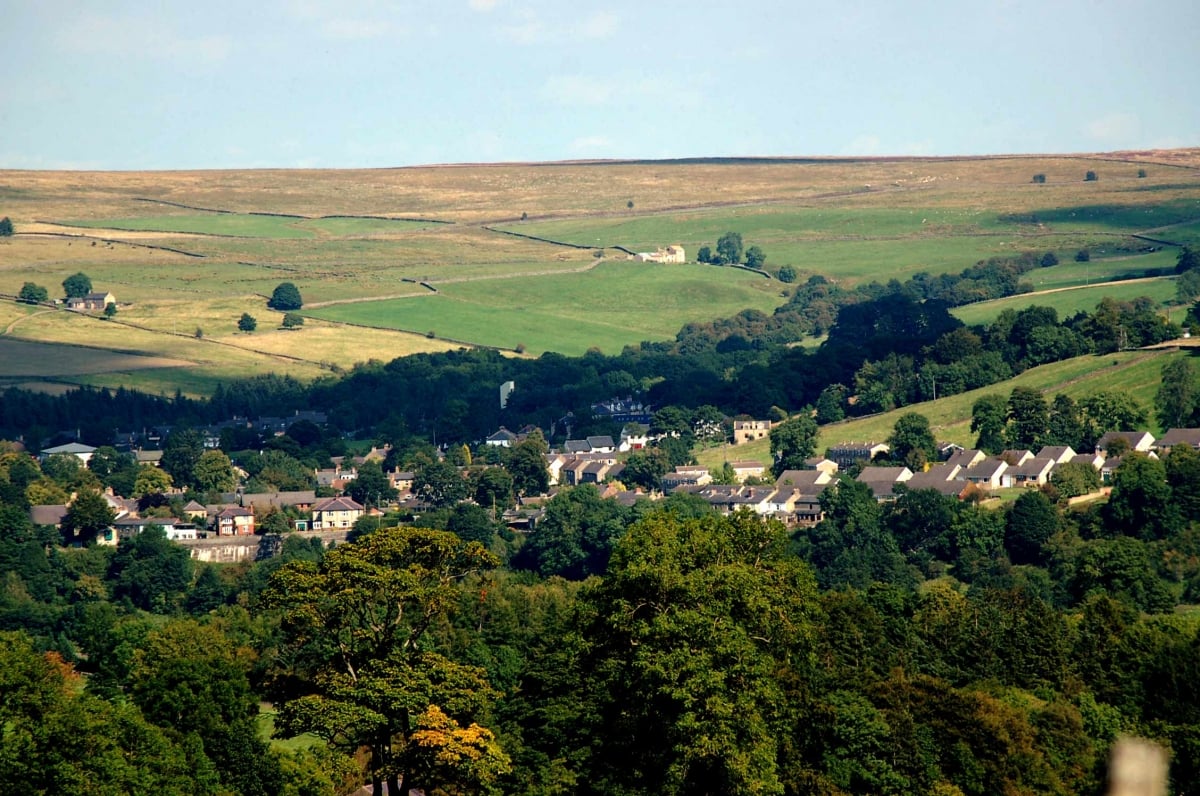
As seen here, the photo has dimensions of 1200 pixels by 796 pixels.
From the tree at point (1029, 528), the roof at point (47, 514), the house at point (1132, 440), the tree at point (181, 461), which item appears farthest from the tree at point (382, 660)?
the tree at point (181, 461)

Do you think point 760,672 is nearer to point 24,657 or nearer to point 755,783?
point 755,783

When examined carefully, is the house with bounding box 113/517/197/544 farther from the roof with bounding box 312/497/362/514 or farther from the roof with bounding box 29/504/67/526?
the roof with bounding box 312/497/362/514

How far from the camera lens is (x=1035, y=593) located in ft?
371

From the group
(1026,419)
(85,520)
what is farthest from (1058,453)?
(85,520)

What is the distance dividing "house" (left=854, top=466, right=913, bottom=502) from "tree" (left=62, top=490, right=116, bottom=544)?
5778 cm

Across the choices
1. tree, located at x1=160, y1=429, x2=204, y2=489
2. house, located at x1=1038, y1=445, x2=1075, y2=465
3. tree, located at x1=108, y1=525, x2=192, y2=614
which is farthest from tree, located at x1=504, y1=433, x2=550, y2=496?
house, located at x1=1038, y1=445, x2=1075, y2=465

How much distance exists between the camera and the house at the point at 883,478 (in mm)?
153750

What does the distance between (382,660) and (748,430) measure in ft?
452

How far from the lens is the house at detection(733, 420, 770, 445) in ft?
639

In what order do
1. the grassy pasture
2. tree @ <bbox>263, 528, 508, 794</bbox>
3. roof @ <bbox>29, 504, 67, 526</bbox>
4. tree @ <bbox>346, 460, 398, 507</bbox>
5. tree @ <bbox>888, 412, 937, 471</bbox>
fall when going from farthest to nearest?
tree @ <bbox>346, 460, 398, 507</bbox>, the grassy pasture, tree @ <bbox>888, 412, 937, 471</bbox>, roof @ <bbox>29, 504, 67, 526</bbox>, tree @ <bbox>263, 528, 508, 794</bbox>

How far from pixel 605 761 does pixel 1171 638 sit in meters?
28.6

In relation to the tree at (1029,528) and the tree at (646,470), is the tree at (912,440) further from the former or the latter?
the tree at (1029,528)

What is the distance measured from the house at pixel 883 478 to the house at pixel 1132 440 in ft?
47.9

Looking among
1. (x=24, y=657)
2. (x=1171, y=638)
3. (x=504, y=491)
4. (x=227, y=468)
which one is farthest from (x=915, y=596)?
(x=227, y=468)
